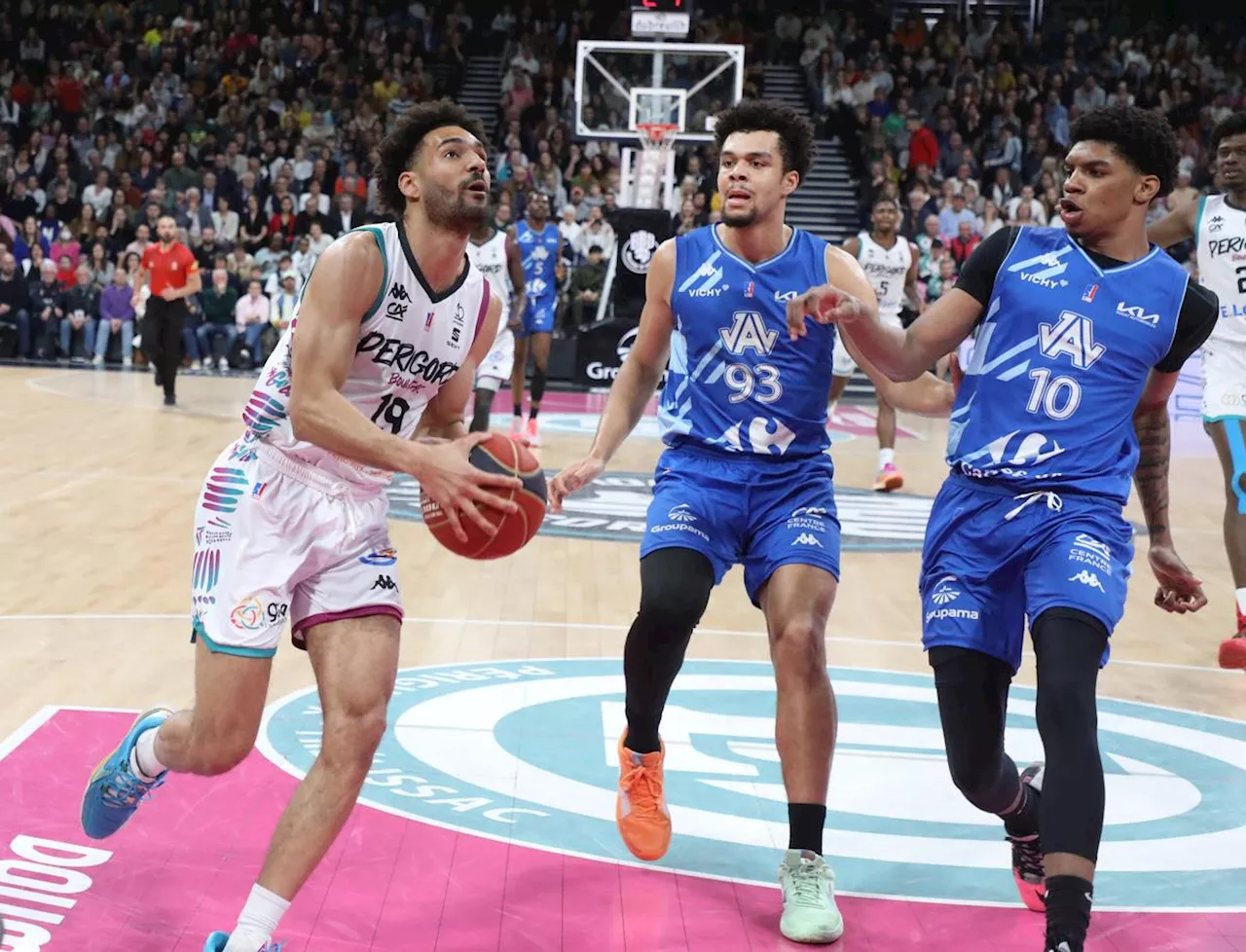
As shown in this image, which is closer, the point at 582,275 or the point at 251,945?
the point at 251,945

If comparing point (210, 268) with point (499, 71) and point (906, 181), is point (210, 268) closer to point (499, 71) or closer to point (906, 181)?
point (499, 71)

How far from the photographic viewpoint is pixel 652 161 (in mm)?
17844

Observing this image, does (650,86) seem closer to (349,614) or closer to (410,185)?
(410,185)

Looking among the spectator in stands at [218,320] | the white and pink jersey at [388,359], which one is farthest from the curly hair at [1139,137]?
the spectator in stands at [218,320]

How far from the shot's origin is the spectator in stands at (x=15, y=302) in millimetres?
18672

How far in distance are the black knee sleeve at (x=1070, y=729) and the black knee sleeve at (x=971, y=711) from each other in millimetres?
181

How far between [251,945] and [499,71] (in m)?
23.5

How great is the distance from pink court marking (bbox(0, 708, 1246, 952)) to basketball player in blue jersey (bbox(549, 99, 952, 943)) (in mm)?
198

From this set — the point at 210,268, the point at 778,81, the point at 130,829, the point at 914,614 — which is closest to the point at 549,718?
the point at 130,829

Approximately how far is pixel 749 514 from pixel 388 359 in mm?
1100

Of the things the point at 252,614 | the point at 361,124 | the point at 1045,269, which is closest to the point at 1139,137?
the point at 1045,269

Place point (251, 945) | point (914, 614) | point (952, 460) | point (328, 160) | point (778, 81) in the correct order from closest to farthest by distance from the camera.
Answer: point (251, 945), point (952, 460), point (914, 614), point (328, 160), point (778, 81)

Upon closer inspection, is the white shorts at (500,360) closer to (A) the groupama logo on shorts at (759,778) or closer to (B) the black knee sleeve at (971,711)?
(A) the groupama logo on shorts at (759,778)

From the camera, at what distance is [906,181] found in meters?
21.0
